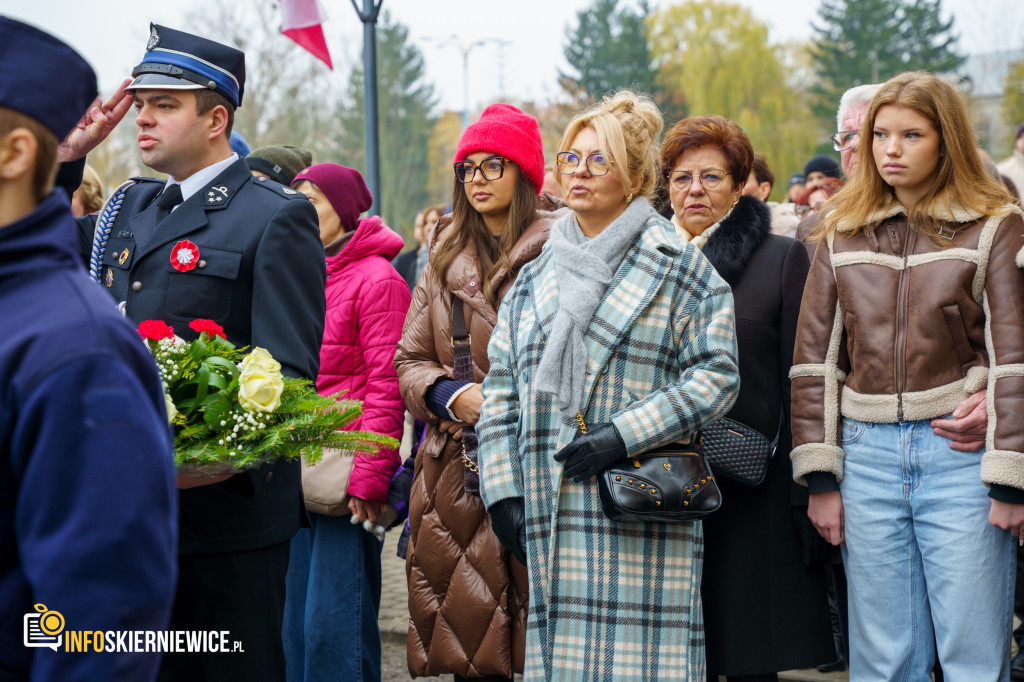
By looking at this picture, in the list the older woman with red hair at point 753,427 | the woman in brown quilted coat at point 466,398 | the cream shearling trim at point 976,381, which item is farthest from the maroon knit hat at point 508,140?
the cream shearling trim at point 976,381

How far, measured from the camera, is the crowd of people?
3182mm

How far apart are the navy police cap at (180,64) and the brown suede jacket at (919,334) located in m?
2.16

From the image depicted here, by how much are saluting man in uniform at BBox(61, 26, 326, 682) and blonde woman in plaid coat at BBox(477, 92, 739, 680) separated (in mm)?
714

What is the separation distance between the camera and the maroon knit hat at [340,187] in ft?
15.6

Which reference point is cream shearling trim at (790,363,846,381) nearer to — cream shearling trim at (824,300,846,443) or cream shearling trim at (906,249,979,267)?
cream shearling trim at (824,300,846,443)

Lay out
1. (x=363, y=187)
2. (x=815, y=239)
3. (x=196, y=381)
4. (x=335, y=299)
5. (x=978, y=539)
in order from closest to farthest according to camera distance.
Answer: (x=196, y=381) < (x=978, y=539) < (x=815, y=239) < (x=335, y=299) < (x=363, y=187)

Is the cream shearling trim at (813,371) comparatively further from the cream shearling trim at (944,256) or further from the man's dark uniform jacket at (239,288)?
the man's dark uniform jacket at (239,288)

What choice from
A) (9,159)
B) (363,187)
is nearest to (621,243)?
(363,187)

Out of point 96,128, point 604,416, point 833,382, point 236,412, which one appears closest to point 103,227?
point 96,128

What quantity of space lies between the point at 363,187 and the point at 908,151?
8.08ft

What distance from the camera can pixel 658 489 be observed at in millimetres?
3111

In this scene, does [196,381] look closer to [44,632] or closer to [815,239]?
[44,632]

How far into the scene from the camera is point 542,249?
3.77 m

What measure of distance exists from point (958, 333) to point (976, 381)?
0.53 ft
